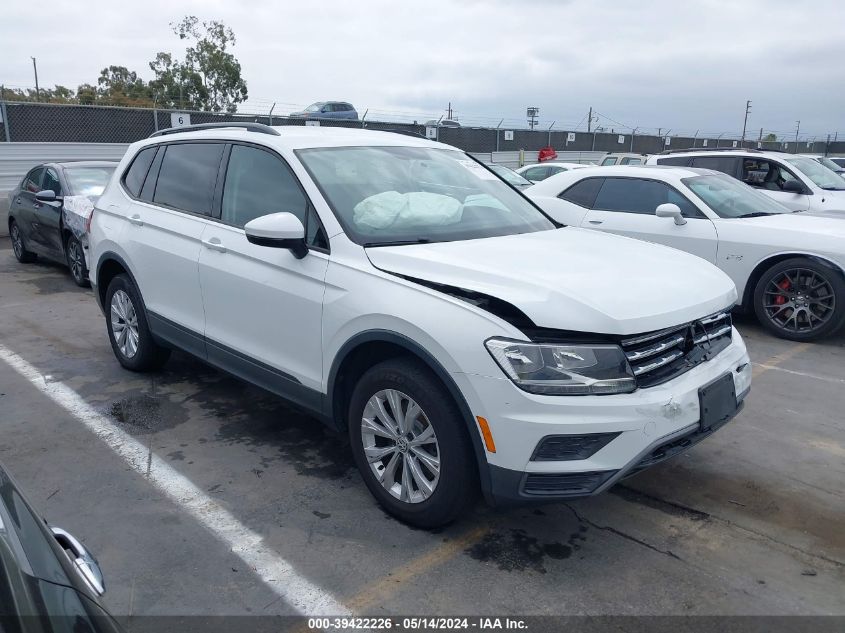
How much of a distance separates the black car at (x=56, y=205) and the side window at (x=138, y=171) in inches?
136

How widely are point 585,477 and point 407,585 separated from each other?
871 millimetres

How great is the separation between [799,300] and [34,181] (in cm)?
964

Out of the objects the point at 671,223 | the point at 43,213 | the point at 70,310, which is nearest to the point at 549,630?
the point at 671,223

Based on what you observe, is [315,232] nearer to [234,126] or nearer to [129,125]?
[234,126]

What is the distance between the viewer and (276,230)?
3.46 m

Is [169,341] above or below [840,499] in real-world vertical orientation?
above

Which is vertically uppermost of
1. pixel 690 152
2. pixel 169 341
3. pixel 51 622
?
pixel 690 152

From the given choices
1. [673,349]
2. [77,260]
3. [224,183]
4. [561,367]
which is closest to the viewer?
[561,367]

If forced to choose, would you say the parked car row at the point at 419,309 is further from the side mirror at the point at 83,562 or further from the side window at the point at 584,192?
the side window at the point at 584,192

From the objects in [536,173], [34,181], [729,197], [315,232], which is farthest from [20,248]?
[536,173]

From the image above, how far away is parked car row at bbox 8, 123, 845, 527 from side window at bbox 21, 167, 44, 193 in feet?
16.0

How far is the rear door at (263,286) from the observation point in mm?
3670

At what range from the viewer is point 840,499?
12.2ft

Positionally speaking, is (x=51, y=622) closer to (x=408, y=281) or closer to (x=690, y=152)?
(x=408, y=281)
